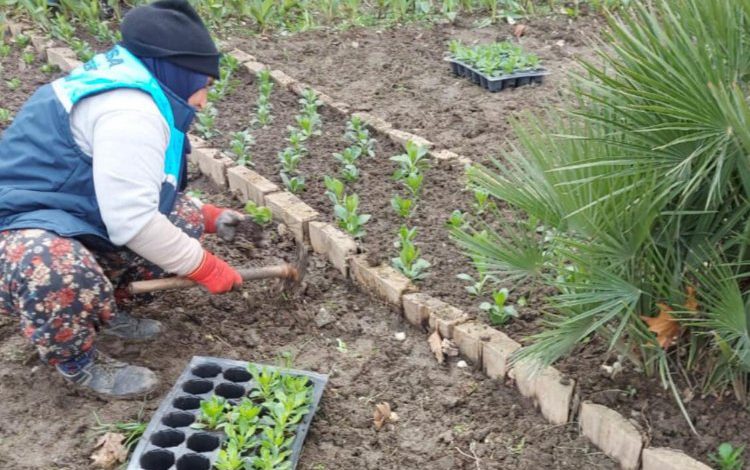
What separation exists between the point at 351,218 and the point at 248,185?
0.77m

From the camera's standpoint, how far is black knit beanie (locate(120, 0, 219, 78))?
285 centimetres

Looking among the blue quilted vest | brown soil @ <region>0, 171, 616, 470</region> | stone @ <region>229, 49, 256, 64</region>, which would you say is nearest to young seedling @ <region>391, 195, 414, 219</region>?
brown soil @ <region>0, 171, 616, 470</region>

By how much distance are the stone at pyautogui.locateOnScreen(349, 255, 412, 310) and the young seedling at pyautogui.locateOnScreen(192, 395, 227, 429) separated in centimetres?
94

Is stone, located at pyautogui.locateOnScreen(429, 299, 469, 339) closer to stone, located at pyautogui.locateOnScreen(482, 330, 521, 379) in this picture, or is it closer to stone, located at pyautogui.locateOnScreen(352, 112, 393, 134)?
stone, located at pyautogui.locateOnScreen(482, 330, 521, 379)

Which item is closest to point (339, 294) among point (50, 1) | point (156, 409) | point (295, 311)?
point (295, 311)

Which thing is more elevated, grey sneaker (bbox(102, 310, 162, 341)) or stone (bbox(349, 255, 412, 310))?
stone (bbox(349, 255, 412, 310))

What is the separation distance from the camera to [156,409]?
296 centimetres

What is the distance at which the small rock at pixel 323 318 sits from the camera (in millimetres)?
3469

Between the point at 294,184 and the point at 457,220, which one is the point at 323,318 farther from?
the point at 294,184

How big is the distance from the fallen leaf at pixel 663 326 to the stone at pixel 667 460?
308mm

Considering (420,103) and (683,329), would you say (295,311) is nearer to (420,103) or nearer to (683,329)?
(683,329)

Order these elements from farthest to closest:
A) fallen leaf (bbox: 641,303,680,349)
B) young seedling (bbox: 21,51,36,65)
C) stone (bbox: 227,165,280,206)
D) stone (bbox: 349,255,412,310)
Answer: young seedling (bbox: 21,51,36,65) < stone (bbox: 227,165,280,206) < stone (bbox: 349,255,412,310) < fallen leaf (bbox: 641,303,680,349)

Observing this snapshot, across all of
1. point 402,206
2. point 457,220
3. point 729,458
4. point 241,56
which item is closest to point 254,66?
point 241,56

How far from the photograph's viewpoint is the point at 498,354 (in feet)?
9.85
